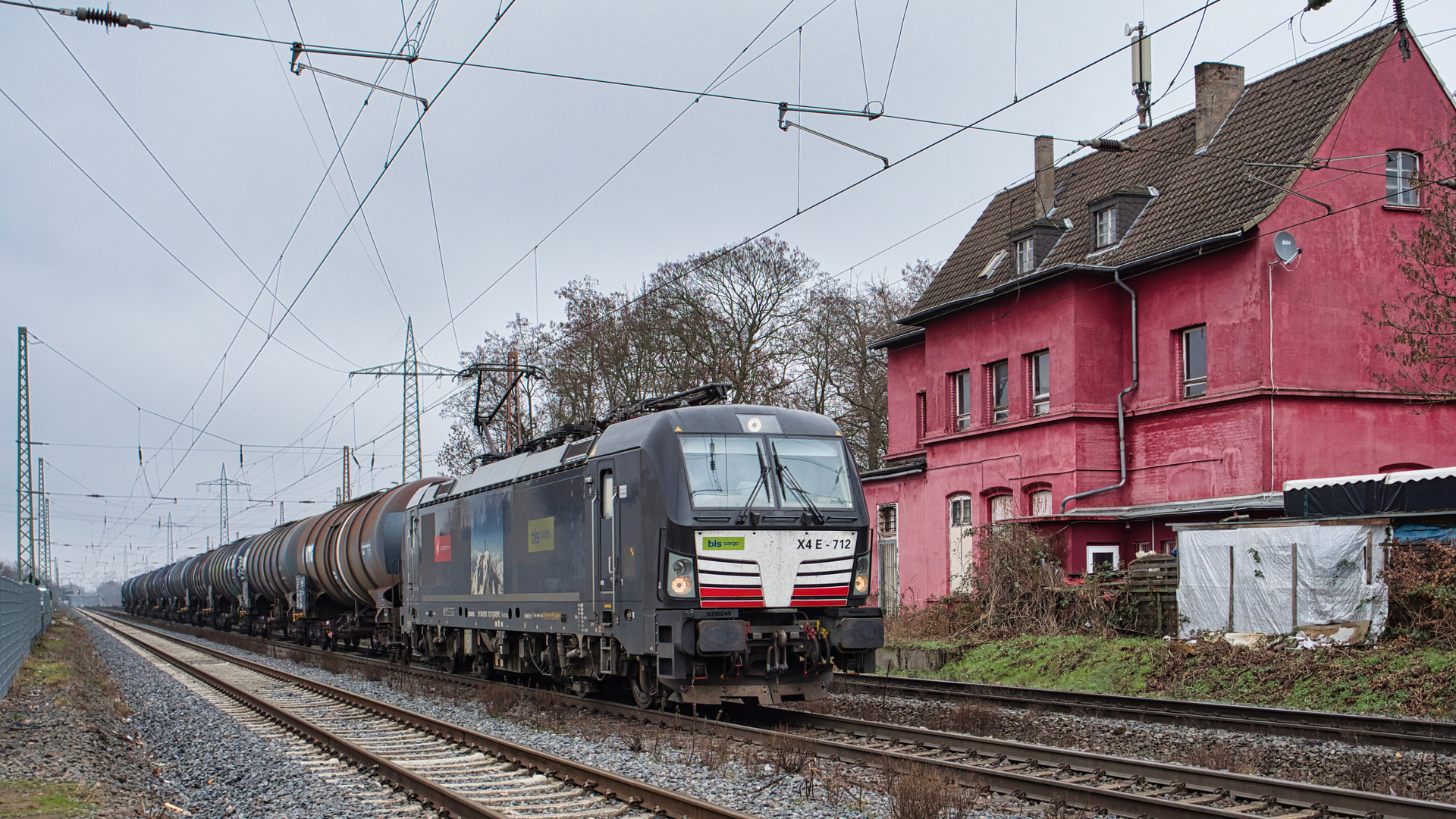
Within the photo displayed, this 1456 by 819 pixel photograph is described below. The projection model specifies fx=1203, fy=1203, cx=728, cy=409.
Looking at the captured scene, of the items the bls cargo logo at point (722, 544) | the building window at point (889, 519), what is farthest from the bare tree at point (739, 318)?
the bls cargo logo at point (722, 544)

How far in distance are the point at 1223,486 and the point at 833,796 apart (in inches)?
648

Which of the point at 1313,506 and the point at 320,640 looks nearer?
the point at 1313,506

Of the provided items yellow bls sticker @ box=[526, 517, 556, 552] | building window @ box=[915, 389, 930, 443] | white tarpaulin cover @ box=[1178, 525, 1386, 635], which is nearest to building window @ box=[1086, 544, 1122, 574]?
white tarpaulin cover @ box=[1178, 525, 1386, 635]

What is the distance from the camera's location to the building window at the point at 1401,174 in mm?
23984

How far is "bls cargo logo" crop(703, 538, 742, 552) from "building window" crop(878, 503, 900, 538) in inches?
741

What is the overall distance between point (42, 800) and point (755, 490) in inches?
275

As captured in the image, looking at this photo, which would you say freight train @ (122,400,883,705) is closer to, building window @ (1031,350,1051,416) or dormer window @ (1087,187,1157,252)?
building window @ (1031,350,1051,416)

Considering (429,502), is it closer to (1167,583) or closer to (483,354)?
(1167,583)

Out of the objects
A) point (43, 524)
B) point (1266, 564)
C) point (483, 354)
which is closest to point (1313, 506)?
point (1266, 564)

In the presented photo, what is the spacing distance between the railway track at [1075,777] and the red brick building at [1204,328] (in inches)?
481

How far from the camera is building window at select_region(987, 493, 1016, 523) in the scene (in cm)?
2705

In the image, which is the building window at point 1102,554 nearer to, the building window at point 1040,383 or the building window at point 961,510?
the building window at point 1040,383

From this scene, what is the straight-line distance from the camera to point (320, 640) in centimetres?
3262

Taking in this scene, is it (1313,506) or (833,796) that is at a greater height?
(1313,506)
